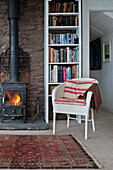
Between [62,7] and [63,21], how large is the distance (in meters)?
0.26

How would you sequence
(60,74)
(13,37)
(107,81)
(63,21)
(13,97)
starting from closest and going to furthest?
(13,97)
(13,37)
(60,74)
(63,21)
(107,81)

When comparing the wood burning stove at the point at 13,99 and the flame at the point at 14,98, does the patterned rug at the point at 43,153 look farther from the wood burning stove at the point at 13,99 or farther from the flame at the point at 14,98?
the flame at the point at 14,98

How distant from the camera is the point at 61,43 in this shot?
16.8ft

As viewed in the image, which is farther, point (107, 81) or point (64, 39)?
point (107, 81)

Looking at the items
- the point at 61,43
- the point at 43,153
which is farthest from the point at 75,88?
the point at 43,153

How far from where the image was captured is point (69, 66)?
17.5 feet

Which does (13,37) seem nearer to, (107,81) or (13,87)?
(13,87)

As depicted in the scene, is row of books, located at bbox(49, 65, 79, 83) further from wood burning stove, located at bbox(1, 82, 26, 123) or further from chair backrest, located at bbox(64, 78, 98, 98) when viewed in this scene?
wood burning stove, located at bbox(1, 82, 26, 123)

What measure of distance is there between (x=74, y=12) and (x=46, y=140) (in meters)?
2.61

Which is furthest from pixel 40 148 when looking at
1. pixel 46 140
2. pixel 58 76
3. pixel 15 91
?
pixel 58 76

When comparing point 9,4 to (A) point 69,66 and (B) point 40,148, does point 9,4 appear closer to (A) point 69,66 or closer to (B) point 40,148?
(A) point 69,66

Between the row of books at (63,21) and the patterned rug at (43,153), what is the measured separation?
7.41ft

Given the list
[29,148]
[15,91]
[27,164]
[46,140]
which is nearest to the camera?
[27,164]

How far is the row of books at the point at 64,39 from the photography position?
5086 mm
